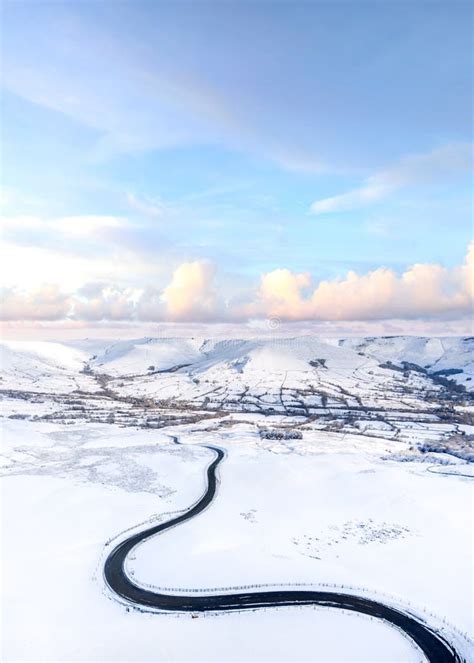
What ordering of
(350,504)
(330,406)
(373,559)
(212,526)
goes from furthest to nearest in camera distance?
(330,406) → (350,504) → (212,526) → (373,559)

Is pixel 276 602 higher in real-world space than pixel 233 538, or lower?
higher

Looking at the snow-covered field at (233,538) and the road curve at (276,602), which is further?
the road curve at (276,602)

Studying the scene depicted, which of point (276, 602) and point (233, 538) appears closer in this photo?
point (276, 602)

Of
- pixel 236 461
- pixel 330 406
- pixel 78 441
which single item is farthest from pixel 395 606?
pixel 330 406

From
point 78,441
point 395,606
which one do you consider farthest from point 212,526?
point 78,441

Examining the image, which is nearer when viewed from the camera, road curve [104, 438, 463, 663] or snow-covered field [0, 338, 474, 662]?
snow-covered field [0, 338, 474, 662]

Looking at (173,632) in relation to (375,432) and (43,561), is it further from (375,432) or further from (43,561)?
(375,432)

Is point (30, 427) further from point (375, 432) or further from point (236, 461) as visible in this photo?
point (375, 432)

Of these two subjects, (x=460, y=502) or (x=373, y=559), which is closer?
(x=373, y=559)

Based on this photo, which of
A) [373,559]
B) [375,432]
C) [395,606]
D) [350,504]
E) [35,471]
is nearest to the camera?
[395,606]

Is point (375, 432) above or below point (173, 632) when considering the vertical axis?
below
